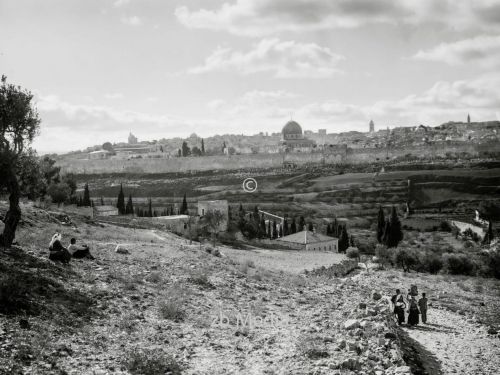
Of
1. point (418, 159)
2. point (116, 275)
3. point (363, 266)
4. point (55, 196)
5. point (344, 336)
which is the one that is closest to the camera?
point (344, 336)

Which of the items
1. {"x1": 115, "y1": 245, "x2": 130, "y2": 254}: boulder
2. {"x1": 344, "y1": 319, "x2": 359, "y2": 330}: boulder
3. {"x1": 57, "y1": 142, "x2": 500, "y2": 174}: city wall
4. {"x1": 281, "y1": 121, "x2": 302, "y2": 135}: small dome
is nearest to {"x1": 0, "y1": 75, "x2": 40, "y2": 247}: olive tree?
{"x1": 115, "y1": 245, "x2": 130, "y2": 254}: boulder

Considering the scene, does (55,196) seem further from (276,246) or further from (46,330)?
(46,330)

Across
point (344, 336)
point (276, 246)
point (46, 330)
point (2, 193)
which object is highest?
point (2, 193)

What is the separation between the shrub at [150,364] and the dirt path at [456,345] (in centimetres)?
494

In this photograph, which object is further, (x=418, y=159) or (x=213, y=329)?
(x=418, y=159)

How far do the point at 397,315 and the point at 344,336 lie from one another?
4379 mm

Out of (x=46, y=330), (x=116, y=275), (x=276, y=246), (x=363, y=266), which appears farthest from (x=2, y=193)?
(x=276, y=246)

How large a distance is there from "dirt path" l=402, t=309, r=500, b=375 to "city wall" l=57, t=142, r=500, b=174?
272 feet

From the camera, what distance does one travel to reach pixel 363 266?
91.2 feet

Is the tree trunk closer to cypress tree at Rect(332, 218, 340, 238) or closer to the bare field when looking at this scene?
the bare field

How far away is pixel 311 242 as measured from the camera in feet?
130

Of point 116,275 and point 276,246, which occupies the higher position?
point 116,275

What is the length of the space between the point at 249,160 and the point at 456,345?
88.2 m

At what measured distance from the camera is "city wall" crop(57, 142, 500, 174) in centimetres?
9669
